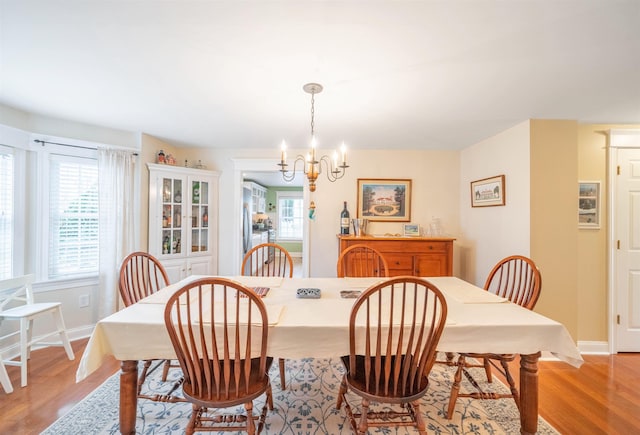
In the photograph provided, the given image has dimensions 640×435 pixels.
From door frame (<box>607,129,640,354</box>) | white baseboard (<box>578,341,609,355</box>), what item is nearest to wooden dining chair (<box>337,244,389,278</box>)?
white baseboard (<box>578,341,609,355</box>)

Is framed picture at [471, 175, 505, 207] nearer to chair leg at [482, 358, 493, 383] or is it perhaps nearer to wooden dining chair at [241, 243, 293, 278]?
chair leg at [482, 358, 493, 383]

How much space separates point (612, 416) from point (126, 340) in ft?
10.4

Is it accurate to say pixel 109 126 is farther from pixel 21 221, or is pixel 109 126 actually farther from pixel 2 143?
pixel 21 221

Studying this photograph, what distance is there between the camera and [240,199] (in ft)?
12.9

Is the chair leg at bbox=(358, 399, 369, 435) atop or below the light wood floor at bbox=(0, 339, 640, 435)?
atop

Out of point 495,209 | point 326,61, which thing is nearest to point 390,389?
point 326,61

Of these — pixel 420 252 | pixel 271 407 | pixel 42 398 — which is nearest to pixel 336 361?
pixel 271 407

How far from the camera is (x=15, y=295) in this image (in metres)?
2.42

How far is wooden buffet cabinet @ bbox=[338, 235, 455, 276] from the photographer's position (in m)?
3.29

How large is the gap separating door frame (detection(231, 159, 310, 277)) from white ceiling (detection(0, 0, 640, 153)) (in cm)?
106

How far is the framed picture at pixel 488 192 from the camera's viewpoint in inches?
116

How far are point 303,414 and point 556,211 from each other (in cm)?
289

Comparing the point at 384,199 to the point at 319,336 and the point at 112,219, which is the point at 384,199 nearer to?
the point at 319,336

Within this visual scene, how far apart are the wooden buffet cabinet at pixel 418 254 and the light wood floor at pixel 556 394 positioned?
4.26 ft
